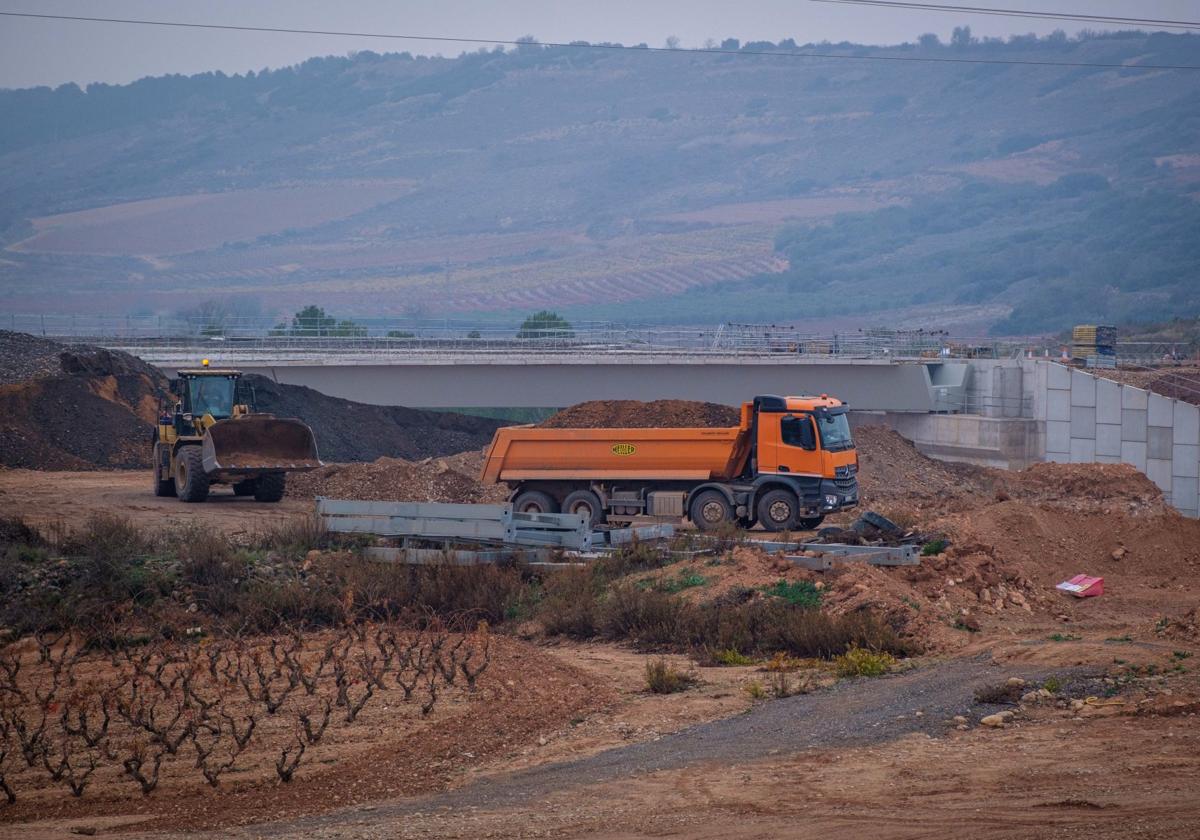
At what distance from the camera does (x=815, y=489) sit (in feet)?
81.5

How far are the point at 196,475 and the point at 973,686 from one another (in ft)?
62.9

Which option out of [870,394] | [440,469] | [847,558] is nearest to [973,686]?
[847,558]

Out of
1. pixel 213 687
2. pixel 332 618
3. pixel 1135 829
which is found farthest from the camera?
pixel 332 618

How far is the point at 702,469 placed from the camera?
25359 millimetres

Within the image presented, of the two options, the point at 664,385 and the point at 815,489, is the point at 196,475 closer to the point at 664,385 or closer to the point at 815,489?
the point at 815,489

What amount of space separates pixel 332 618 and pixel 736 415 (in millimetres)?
21914

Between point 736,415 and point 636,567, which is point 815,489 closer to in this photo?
point 636,567

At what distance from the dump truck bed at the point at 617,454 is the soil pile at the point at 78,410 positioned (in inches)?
683

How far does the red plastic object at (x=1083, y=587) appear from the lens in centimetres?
2019

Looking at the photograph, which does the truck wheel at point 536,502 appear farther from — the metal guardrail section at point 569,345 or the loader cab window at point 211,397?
the metal guardrail section at point 569,345

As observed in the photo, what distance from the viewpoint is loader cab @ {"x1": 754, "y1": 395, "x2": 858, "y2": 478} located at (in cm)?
2488

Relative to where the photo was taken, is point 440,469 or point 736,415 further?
point 736,415

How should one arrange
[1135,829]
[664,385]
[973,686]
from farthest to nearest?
1. [664,385]
2. [973,686]
3. [1135,829]

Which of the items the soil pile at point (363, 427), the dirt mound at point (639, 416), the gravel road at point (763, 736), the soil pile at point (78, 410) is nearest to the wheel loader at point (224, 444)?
the dirt mound at point (639, 416)
